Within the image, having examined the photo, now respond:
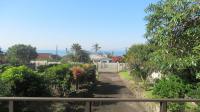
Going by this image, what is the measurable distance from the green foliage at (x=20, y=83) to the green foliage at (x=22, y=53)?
63.3 m

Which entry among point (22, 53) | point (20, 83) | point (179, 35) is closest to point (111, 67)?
point (22, 53)

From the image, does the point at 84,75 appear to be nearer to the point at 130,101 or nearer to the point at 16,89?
the point at 16,89

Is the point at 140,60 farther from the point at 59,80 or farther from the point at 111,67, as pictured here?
the point at 111,67

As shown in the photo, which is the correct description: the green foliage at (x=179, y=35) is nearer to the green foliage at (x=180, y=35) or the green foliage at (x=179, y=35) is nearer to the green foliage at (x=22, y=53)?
the green foliage at (x=180, y=35)

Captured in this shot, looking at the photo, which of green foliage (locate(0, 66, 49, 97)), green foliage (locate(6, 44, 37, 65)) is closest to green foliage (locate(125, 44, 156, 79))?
green foliage (locate(0, 66, 49, 97))

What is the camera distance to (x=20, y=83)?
1527 centimetres

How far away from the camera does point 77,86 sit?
94.7 ft

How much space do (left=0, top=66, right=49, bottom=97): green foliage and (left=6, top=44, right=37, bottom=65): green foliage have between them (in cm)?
6330

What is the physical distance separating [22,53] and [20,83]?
2694 inches

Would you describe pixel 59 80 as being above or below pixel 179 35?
below

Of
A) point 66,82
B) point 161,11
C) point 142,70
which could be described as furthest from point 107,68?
point 161,11

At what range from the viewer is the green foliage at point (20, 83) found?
1462cm

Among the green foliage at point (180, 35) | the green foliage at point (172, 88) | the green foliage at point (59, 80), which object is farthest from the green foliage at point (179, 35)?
the green foliage at point (59, 80)

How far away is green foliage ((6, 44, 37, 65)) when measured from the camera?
80125mm
